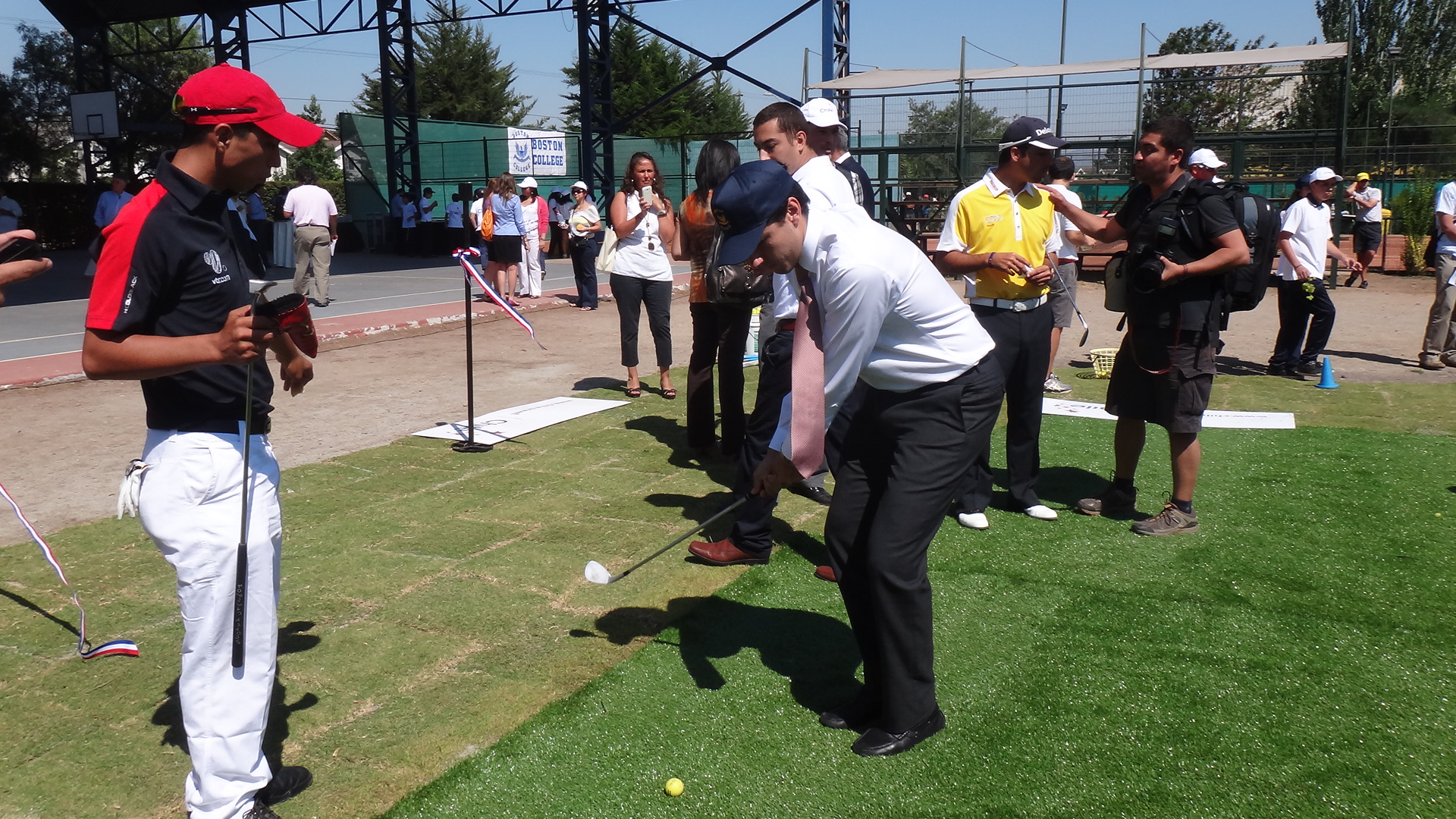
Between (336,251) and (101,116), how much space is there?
6.56 m

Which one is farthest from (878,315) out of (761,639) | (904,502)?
(761,639)

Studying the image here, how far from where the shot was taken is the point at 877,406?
327 centimetres

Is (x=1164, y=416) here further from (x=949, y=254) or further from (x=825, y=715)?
(x=825, y=715)

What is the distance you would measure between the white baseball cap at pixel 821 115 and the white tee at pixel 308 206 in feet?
34.0

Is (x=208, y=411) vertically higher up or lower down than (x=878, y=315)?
lower down

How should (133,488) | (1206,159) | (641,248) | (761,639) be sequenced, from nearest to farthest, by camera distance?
(133,488)
(761,639)
(1206,159)
(641,248)

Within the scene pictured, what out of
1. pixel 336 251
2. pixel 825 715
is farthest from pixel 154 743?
pixel 336 251

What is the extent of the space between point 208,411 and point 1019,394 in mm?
4097

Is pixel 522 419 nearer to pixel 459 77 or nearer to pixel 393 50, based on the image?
pixel 393 50

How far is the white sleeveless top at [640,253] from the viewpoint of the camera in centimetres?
830

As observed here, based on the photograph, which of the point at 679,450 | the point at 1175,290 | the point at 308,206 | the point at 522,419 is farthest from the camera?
the point at 308,206

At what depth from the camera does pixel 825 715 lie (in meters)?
3.48

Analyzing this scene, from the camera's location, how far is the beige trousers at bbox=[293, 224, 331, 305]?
46.5 ft

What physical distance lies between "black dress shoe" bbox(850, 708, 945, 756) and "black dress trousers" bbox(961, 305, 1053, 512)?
224cm
